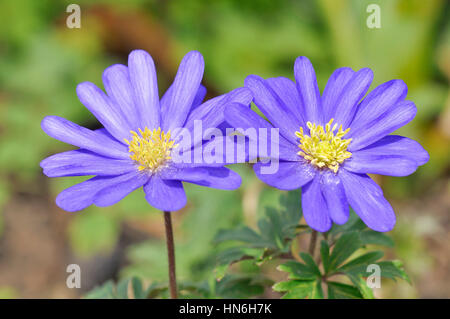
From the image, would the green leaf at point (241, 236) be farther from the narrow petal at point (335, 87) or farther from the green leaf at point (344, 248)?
the narrow petal at point (335, 87)

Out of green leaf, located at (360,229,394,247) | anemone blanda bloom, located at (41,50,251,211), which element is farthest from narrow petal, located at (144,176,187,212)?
green leaf, located at (360,229,394,247)

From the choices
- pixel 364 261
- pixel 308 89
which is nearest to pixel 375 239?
pixel 364 261

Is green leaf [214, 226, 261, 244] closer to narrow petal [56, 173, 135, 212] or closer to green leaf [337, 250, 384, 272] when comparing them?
green leaf [337, 250, 384, 272]

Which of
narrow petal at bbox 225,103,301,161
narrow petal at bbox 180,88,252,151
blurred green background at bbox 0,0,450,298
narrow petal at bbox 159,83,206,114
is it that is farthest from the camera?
blurred green background at bbox 0,0,450,298
